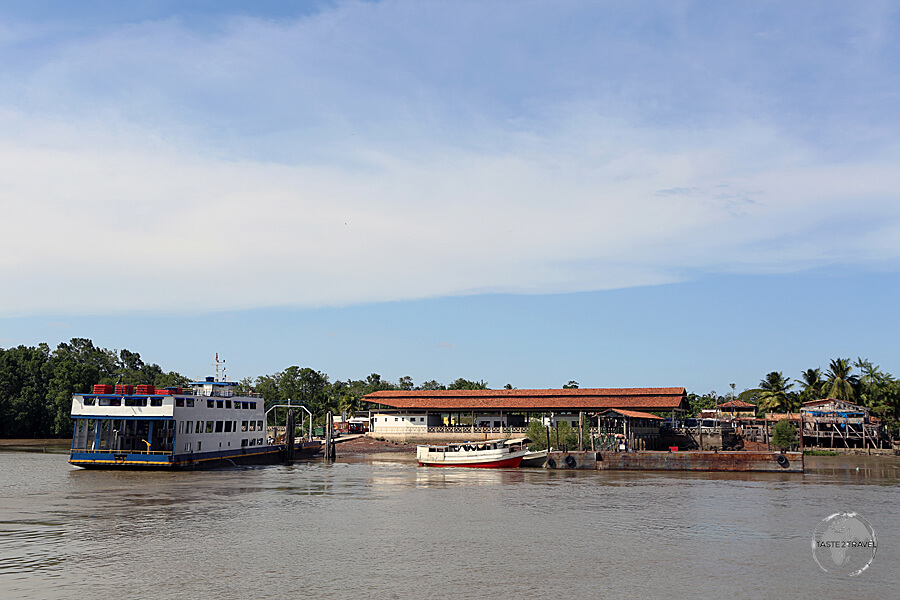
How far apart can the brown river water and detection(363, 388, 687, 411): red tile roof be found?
3959cm

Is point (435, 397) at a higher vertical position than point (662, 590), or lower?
higher

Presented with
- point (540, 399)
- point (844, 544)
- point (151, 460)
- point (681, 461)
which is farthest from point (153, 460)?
point (540, 399)

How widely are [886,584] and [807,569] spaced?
2514 millimetres

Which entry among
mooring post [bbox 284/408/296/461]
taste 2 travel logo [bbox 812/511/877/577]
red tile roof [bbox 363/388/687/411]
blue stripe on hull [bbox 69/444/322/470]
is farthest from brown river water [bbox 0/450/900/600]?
red tile roof [bbox 363/388/687/411]

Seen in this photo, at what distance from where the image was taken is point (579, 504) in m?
40.4

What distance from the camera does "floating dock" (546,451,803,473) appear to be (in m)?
60.8

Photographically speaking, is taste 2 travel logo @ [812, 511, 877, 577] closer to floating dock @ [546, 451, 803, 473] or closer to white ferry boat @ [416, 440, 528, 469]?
floating dock @ [546, 451, 803, 473]

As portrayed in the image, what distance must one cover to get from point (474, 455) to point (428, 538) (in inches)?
1503

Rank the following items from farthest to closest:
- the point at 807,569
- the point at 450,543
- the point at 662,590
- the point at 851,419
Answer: the point at 851,419, the point at 450,543, the point at 807,569, the point at 662,590

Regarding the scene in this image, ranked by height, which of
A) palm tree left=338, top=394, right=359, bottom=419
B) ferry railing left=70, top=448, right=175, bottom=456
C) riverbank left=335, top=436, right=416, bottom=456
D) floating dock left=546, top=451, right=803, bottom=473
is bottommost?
riverbank left=335, top=436, right=416, bottom=456

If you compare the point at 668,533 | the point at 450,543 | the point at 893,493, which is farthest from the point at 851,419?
the point at 450,543

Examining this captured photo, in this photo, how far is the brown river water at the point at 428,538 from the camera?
22219mm

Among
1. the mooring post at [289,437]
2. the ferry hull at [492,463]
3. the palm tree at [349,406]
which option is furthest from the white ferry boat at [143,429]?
the palm tree at [349,406]

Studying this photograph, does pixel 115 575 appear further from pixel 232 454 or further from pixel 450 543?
pixel 232 454
